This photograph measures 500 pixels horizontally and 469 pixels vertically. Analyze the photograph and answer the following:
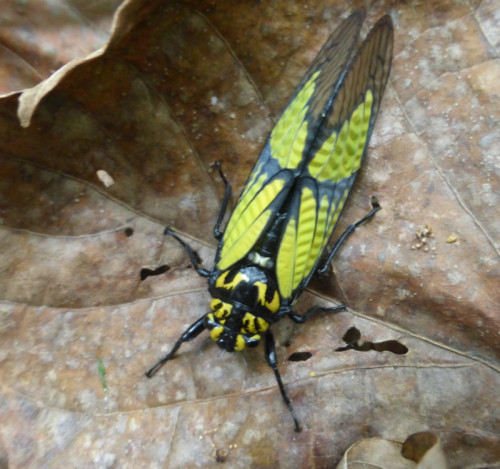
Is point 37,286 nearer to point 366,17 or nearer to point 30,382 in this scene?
point 30,382

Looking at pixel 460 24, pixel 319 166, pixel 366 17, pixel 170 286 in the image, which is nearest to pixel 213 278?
pixel 170 286

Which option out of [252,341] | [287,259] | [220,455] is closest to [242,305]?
[252,341]

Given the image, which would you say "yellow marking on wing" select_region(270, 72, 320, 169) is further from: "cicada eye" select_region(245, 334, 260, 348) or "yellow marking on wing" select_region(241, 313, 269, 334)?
"cicada eye" select_region(245, 334, 260, 348)

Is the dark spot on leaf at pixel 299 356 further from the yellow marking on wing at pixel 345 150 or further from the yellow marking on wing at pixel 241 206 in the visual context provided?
the yellow marking on wing at pixel 345 150

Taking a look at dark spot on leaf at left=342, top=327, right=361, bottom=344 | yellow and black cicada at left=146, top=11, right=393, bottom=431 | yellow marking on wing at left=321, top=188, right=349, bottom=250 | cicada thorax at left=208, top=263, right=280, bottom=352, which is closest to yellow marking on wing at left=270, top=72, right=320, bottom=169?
yellow and black cicada at left=146, top=11, right=393, bottom=431

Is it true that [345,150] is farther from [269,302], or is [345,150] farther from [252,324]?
[252,324]
